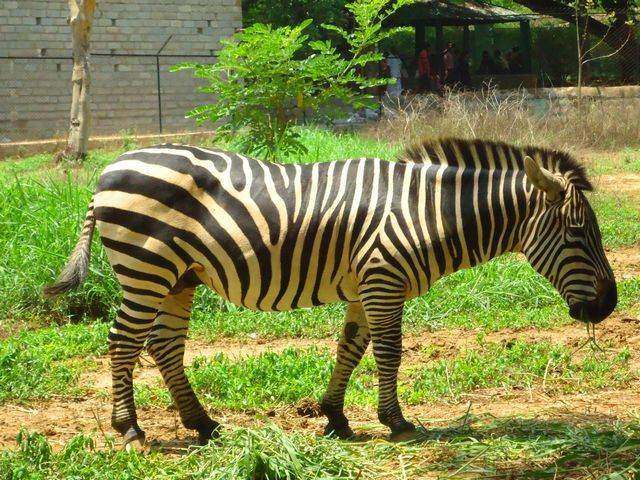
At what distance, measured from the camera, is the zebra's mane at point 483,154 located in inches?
190

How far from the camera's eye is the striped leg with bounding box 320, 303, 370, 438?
5062 mm

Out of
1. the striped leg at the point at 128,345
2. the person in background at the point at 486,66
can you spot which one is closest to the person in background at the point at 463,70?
the person in background at the point at 486,66

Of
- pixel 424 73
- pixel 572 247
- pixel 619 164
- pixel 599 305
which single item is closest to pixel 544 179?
pixel 572 247

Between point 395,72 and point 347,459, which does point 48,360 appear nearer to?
point 347,459

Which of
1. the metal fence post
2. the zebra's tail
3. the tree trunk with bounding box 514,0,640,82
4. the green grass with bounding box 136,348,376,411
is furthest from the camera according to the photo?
the metal fence post

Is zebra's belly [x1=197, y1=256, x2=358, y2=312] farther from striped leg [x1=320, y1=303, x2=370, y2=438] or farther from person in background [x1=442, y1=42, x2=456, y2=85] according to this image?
person in background [x1=442, y1=42, x2=456, y2=85]

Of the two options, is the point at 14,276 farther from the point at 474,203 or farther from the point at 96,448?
the point at 474,203

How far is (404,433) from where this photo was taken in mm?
4766

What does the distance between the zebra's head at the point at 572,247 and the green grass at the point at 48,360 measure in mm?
3395

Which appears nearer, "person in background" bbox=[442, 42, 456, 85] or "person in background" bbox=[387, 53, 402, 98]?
"person in background" bbox=[442, 42, 456, 85]

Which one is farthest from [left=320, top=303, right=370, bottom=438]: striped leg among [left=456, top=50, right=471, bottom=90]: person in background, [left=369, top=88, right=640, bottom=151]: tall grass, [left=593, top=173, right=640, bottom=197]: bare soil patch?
[left=456, top=50, right=471, bottom=90]: person in background

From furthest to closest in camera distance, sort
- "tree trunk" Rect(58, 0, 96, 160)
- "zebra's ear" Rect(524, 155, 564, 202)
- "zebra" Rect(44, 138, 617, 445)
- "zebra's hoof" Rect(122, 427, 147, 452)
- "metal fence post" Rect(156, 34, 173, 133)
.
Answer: "metal fence post" Rect(156, 34, 173, 133), "tree trunk" Rect(58, 0, 96, 160), "zebra's hoof" Rect(122, 427, 147, 452), "zebra" Rect(44, 138, 617, 445), "zebra's ear" Rect(524, 155, 564, 202)

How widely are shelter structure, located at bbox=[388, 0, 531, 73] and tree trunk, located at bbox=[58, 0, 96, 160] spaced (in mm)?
11660

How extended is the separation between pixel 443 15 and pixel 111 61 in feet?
34.5
